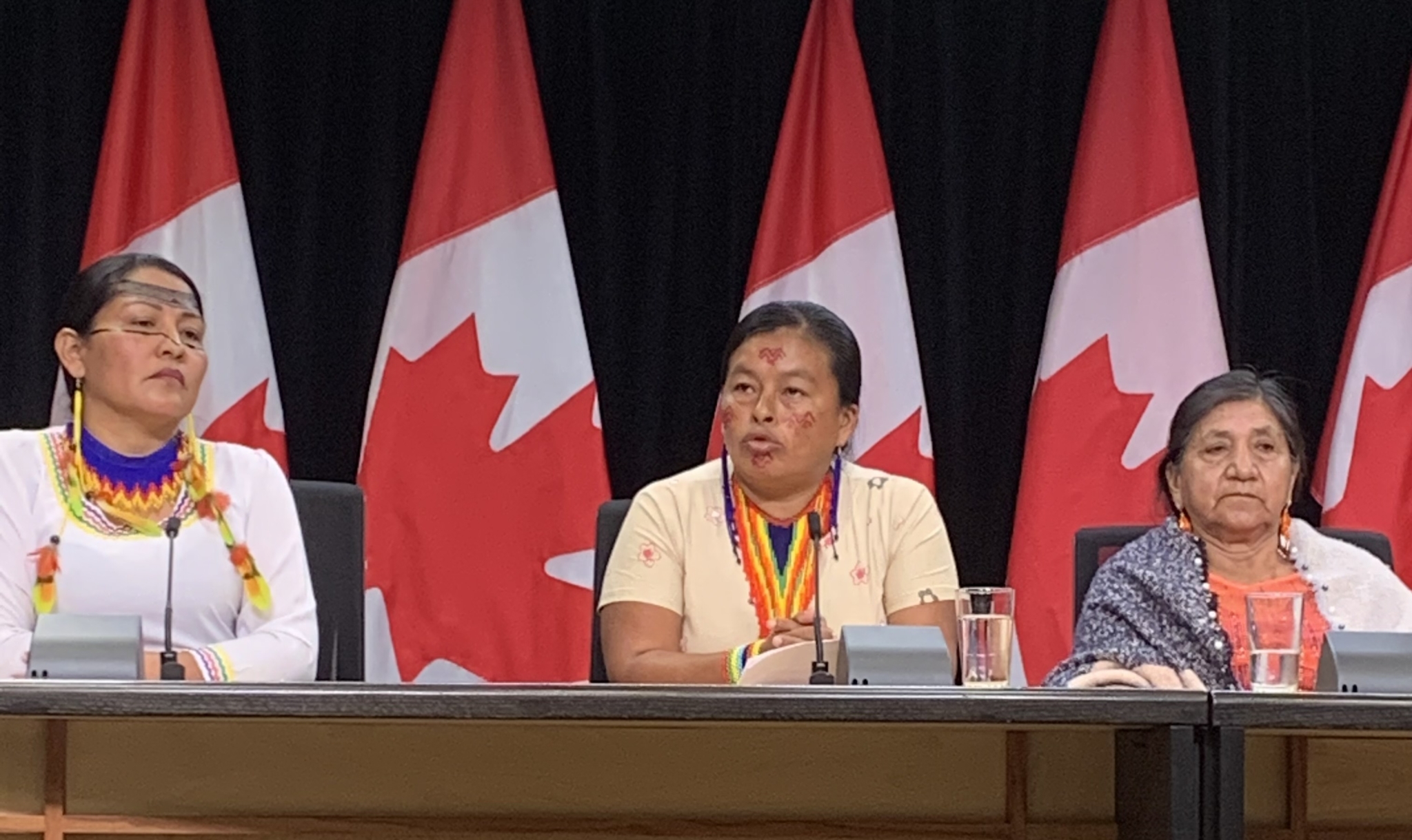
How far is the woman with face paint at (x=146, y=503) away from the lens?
278 cm

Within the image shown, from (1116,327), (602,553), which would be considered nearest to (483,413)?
(602,553)

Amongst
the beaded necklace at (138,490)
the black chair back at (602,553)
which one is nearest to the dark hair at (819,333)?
the black chair back at (602,553)

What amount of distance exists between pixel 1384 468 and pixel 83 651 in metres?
2.69

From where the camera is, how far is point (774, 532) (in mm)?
3061

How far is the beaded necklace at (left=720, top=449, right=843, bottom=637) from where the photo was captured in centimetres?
299

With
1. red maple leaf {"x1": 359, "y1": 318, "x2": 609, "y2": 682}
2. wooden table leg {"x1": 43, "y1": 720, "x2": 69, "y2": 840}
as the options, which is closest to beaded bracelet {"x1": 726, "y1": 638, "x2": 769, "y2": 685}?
wooden table leg {"x1": 43, "y1": 720, "x2": 69, "y2": 840}

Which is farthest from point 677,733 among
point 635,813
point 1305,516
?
point 1305,516

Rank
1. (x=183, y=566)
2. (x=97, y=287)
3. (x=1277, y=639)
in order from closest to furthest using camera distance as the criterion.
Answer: (x=1277, y=639) < (x=183, y=566) < (x=97, y=287)

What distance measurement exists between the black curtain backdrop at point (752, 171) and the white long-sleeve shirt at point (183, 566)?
1236mm

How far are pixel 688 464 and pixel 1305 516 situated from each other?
1.29 metres

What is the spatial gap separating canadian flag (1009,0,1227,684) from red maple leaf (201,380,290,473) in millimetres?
1476

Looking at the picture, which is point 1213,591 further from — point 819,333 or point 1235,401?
point 819,333

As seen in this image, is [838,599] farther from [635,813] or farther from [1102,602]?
[635,813]

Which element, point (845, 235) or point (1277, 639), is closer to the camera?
point (1277, 639)
